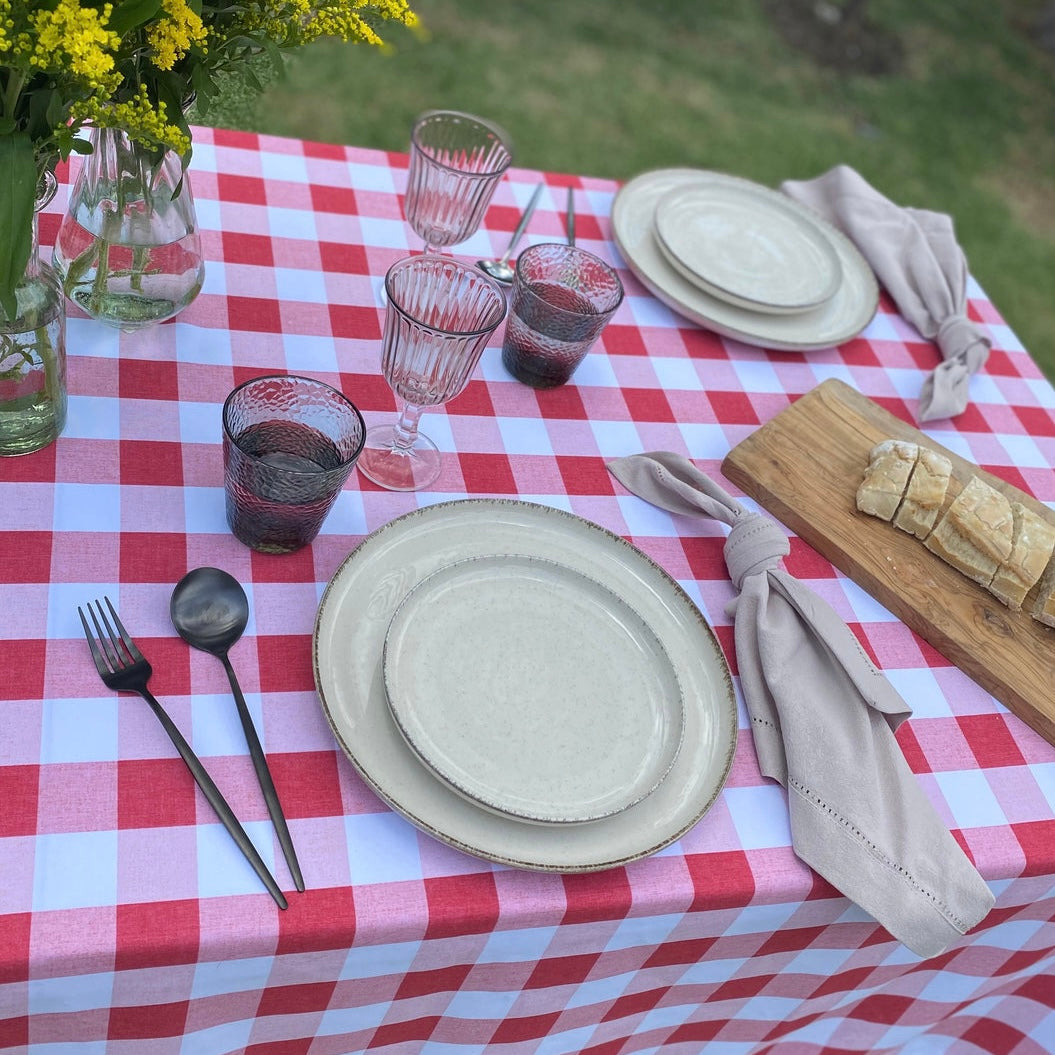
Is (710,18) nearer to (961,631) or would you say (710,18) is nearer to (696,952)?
(961,631)

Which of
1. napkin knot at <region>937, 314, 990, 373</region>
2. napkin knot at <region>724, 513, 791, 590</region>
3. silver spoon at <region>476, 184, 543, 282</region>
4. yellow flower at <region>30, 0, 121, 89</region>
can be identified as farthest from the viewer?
napkin knot at <region>937, 314, 990, 373</region>

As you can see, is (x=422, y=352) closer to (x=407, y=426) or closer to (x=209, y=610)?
(x=407, y=426)

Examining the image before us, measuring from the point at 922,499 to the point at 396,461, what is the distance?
0.65 metres

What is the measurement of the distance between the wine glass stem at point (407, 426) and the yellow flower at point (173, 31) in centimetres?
46

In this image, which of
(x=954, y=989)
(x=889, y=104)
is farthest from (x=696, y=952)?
(x=889, y=104)

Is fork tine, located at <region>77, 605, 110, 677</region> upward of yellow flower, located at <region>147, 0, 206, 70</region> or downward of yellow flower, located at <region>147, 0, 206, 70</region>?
downward

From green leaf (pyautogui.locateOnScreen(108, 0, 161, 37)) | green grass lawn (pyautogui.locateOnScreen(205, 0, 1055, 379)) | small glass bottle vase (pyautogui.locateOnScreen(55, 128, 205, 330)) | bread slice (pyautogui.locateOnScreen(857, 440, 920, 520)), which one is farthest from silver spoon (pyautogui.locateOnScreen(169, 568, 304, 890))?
green grass lawn (pyautogui.locateOnScreen(205, 0, 1055, 379))

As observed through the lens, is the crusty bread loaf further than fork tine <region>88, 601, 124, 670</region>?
Yes

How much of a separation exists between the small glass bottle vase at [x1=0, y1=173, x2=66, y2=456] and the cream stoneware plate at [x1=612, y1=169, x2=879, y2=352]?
2.76 feet

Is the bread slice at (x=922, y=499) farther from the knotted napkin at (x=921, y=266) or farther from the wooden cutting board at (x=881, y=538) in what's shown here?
the knotted napkin at (x=921, y=266)

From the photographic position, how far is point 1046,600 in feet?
4.21

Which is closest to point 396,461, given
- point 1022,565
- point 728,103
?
point 1022,565

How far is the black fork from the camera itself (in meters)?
0.87

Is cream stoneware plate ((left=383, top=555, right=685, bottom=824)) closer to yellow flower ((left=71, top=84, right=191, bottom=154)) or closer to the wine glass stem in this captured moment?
the wine glass stem
